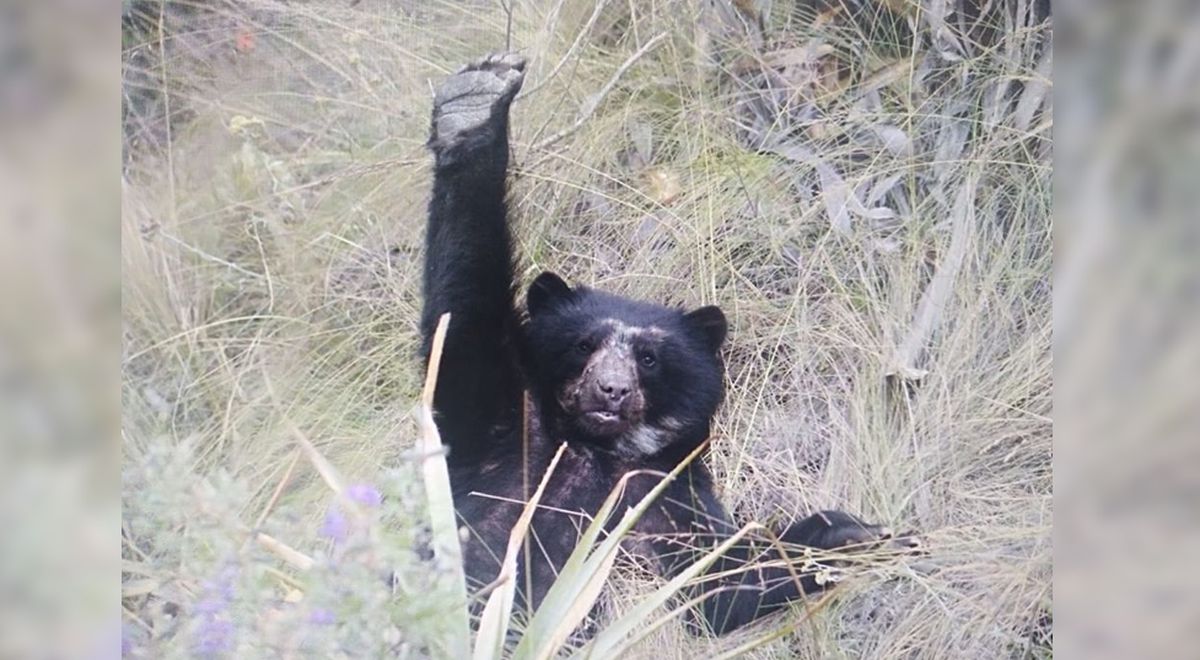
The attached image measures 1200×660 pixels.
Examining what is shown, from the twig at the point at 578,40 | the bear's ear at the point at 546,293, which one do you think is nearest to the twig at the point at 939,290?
the bear's ear at the point at 546,293

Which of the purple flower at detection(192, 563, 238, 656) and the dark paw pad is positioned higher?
the dark paw pad

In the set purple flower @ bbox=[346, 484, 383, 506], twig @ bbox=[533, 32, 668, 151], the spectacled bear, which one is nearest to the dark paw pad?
the spectacled bear

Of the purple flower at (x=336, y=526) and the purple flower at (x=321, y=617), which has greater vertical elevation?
the purple flower at (x=336, y=526)

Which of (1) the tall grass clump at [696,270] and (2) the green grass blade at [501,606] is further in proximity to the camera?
(1) the tall grass clump at [696,270]

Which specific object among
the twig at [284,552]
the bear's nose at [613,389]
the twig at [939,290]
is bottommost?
the twig at [284,552]

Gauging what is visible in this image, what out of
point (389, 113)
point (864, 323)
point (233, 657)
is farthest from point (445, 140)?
point (233, 657)

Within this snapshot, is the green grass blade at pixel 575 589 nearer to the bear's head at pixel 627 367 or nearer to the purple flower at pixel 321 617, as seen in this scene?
the bear's head at pixel 627 367

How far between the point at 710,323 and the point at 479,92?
581 millimetres

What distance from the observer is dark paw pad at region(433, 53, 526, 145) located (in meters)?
2.63

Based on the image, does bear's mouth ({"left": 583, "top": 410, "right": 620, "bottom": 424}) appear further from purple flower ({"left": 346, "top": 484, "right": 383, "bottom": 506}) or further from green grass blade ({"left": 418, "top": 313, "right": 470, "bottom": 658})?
purple flower ({"left": 346, "top": 484, "right": 383, "bottom": 506})

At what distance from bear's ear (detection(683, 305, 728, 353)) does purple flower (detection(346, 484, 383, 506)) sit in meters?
0.62

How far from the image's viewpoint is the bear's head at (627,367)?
2.61m
